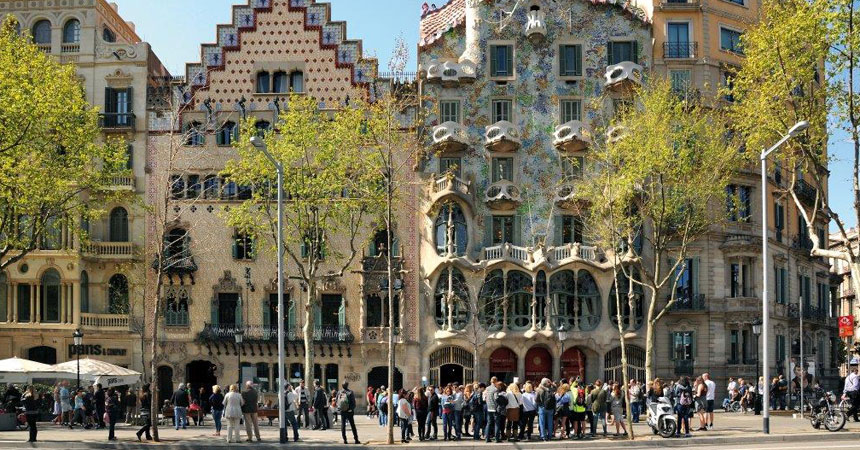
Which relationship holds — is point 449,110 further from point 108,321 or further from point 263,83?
point 108,321

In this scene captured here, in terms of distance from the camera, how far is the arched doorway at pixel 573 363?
53.8 metres

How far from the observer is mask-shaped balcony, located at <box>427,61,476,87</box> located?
179ft

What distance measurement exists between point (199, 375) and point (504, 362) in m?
15.8

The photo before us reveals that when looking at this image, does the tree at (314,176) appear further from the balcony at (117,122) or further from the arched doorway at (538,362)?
the arched doorway at (538,362)

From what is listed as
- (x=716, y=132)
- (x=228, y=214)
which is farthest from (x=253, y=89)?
(x=716, y=132)

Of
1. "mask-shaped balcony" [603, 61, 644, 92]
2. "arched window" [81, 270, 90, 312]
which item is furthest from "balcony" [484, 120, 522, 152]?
"arched window" [81, 270, 90, 312]

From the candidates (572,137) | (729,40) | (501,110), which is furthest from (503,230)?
(729,40)

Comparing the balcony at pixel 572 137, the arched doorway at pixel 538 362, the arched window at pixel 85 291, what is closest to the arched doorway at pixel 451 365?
the arched doorway at pixel 538 362

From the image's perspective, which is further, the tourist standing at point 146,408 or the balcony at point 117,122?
the balcony at point 117,122

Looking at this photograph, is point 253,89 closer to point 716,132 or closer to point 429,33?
point 429,33

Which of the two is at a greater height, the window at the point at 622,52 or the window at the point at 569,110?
the window at the point at 622,52

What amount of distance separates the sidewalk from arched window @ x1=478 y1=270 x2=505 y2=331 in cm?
1619

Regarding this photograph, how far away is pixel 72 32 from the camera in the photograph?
5622 centimetres

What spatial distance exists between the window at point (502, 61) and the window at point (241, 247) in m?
15.4
